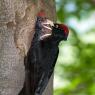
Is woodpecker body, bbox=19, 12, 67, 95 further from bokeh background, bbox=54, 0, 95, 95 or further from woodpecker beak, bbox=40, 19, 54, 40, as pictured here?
bokeh background, bbox=54, 0, 95, 95

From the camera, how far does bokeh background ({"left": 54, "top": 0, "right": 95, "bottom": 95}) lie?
2.67 metres

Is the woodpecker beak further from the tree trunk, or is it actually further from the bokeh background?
the bokeh background

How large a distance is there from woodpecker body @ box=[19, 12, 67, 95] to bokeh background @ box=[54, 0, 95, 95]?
1.22 meters

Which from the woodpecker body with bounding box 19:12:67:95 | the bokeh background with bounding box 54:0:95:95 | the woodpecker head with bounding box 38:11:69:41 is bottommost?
the bokeh background with bounding box 54:0:95:95

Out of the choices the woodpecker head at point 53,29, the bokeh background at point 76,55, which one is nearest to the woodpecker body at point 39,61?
the woodpecker head at point 53,29

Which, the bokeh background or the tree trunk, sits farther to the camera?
the bokeh background

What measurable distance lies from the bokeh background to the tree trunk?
1242 millimetres

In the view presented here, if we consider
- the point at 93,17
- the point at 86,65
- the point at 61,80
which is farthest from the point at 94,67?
the point at 93,17

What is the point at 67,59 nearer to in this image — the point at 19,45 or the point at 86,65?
the point at 86,65

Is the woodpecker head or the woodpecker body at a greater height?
the woodpecker head

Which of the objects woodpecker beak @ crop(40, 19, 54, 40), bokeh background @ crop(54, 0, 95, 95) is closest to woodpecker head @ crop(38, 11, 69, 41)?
woodpecker beak @ crop(40, 19, 54, 40)

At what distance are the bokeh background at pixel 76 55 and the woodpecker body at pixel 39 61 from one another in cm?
122

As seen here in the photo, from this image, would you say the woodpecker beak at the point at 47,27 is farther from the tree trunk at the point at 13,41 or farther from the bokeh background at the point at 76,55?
the bokeh background at the point at 76,55

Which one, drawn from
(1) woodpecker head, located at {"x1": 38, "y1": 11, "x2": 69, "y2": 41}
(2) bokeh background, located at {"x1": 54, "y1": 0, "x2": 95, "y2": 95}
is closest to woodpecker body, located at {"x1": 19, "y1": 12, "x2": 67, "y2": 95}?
(1) woodpecker head, located at {"x1": 38, "y1": 11, "x2": 69, "y2": 41}
